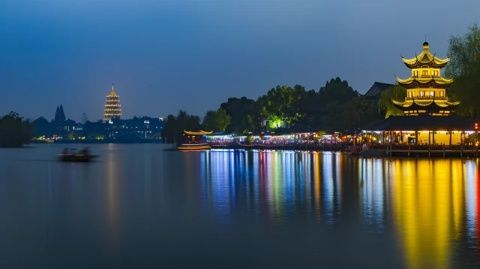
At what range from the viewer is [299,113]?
457 ft

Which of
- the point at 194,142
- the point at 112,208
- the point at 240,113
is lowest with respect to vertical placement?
the point at 112,208

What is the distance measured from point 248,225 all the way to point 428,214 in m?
6.81

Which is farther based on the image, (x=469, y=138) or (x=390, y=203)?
(x=469, y=138)

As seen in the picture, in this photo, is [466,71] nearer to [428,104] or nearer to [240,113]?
[428,104]

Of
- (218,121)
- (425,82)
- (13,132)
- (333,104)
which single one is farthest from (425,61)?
(13,132)

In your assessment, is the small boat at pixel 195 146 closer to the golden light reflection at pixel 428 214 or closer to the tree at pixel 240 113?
the tree at pixel 240 113

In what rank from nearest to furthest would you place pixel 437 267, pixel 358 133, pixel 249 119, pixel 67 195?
pixel 437 267 → pixel 67 195 → pixel 358 133 → pixel 249 119

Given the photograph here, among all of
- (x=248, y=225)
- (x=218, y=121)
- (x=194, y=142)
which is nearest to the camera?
(x=248, y=225)

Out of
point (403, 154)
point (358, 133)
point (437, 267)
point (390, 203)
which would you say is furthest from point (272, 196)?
point (358, 133)

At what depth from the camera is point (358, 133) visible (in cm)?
10288

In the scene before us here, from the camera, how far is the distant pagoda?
3184 inches

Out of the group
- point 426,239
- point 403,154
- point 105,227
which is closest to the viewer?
point 426,239

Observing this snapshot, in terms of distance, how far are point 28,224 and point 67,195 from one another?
39.8 feet

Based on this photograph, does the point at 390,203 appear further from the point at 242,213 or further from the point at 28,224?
the point at 28,224
